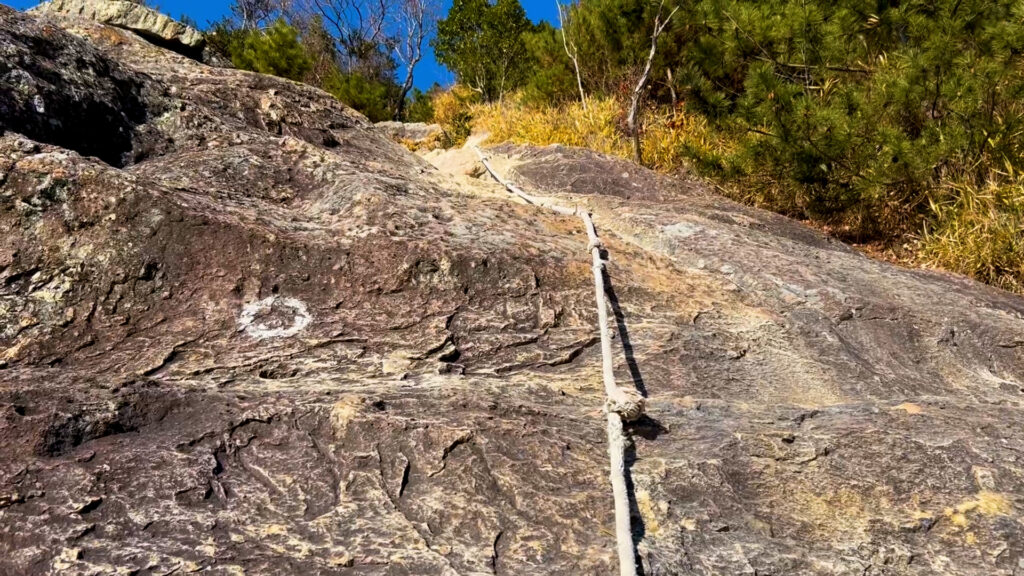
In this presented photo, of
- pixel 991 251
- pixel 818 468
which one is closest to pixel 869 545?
pixel 818 468

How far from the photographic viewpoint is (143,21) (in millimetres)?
5801

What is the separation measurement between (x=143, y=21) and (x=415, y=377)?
5.83 metres

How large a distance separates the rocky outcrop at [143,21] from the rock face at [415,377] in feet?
11.3

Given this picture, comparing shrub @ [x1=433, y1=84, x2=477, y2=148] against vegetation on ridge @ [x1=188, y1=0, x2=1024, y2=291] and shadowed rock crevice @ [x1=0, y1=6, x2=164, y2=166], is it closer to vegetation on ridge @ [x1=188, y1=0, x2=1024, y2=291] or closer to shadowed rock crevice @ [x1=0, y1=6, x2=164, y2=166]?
vegetation on ridge @ [x1=188, y1=0, x2=1024, y2=291]

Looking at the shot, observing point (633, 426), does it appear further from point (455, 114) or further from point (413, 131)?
point (455, 114)

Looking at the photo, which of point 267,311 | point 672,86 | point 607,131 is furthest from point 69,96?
point 672,86

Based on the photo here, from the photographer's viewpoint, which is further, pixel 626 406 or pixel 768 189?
pixel 768 189

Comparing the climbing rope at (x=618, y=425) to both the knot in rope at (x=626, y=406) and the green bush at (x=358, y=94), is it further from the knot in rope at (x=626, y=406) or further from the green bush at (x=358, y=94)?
the green bush at (x=358, y=94)

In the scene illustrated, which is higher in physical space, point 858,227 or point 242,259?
point 858,227

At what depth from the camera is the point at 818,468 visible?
1354mm

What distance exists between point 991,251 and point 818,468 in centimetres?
319

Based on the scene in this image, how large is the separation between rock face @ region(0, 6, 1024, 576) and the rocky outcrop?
3.44 metres

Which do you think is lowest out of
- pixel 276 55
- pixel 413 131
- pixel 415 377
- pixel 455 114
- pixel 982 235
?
pixel 415 377

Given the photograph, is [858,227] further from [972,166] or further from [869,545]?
[869,545]
